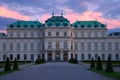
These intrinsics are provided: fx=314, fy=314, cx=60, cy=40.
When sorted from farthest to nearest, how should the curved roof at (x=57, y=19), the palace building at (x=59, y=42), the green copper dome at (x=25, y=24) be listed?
the green copper dome at (x=25, y=24) → the curved roof at (x=57, y=19) → the palace building at (x=59, y=42)

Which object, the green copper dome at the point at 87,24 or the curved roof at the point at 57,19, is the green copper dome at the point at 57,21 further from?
the green copper dome at the point at 87,24

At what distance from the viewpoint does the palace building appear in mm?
84000

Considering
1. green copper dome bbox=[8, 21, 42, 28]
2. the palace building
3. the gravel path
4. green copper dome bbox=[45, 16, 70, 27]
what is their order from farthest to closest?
1. green copper dome bbox=[8, 21, 42, 28]
2. green copper dome bbox=[45, 16, 70, 27]
3. the palace building
4. the gravel path

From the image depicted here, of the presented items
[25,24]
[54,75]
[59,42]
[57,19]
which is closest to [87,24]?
[57,19]

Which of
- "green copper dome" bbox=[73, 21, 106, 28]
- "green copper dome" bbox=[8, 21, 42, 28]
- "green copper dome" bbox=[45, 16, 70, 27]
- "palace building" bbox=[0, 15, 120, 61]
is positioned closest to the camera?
"palace building" bbox=[0, 15, 120, 61]

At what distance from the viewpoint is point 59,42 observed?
3310 inches

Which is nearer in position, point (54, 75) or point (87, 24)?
point (54, 75)

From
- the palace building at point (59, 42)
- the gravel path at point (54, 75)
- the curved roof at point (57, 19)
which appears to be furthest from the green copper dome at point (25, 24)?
the gravel path at point (54, 75)

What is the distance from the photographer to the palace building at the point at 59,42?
8400cm

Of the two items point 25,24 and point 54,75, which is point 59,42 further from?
point 54,75

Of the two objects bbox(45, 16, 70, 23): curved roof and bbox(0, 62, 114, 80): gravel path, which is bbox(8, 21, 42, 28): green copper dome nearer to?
bbox(45, 16, 70, 23): curved roof

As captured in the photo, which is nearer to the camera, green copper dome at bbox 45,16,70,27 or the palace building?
the palace building

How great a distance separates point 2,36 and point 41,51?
1160 cm

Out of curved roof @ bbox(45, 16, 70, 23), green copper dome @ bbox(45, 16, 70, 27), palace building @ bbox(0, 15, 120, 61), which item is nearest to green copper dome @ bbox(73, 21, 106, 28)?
palace building @ bbox(0, 15, 120, 61)
